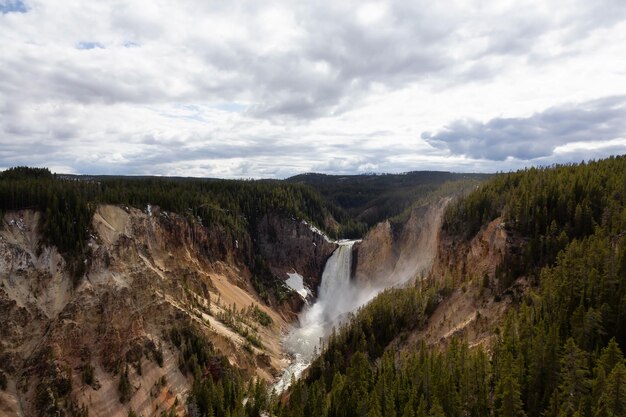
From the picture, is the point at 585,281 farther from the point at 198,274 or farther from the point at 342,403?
the point at 198,274

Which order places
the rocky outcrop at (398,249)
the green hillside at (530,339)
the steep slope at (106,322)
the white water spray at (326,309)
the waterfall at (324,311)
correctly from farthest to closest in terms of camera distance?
1. the rocky outcrop at (398,249)
2. the white water spray at (326,309)
3. the waterfall at (324,311)
4. the steep slope at (106,322)
5. the green hillside at (530,339)

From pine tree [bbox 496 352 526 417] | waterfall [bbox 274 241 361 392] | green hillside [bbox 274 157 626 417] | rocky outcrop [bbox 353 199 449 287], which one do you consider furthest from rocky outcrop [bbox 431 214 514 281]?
waterfall [bbox 274 241 361 392]

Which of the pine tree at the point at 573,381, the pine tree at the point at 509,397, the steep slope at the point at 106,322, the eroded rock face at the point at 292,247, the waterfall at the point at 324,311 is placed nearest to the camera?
the pine tree at the point at 573,381

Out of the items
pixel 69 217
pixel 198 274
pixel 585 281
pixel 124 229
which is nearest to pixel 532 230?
pixel 585 281

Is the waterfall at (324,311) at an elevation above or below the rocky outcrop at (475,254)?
below

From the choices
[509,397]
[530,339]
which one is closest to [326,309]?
[530,339]

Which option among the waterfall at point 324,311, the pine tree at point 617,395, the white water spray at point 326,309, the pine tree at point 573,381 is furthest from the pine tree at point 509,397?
the white water spray at point 326,309

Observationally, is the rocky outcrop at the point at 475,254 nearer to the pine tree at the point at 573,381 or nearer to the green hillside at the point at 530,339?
the green hillside at the point at 530,339
